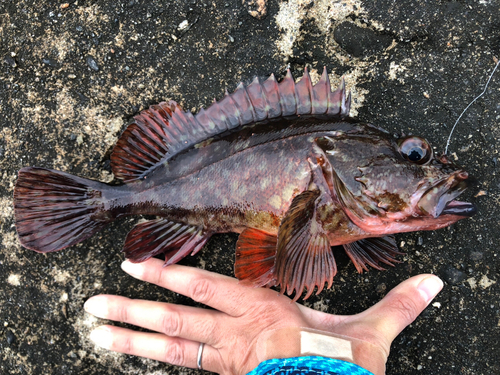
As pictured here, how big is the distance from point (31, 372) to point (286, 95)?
282 centimetres

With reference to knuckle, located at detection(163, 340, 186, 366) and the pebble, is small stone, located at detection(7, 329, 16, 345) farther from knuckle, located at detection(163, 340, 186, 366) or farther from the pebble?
the pebble

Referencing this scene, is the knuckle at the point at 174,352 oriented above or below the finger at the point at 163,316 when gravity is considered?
below

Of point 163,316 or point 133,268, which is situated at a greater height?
point 133,268

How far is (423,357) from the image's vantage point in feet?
8.63

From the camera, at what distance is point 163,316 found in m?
2.54

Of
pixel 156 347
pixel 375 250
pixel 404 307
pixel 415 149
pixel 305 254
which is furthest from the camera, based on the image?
pixel 156 347

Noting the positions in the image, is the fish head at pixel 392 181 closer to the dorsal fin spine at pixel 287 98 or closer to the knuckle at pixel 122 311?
the dorsal fin spine at pixel 287 98

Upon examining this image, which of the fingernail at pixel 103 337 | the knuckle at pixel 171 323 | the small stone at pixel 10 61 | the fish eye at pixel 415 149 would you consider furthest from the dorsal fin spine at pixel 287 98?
the small stone at pixel 10 61

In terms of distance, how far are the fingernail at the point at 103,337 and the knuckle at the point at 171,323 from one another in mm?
426

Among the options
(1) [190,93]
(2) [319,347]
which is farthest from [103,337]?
(1) [190,93]

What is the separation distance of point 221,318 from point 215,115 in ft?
4.65

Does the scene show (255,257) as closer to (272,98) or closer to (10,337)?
(272,98)

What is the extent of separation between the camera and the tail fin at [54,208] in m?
2.37

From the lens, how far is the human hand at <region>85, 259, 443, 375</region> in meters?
2.33
